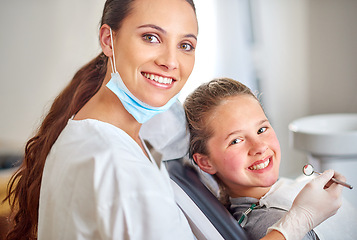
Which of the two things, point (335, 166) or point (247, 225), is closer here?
point (247, 225)

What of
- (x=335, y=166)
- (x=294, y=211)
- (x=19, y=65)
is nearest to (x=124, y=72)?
(x=294, y=211)

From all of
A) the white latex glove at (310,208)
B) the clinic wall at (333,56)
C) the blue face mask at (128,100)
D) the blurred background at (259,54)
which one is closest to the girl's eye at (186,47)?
the blue face mask at (128,100)

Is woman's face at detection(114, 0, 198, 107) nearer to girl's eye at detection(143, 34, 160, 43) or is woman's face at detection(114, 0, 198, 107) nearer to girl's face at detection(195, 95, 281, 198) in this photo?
→ girl's eye at detection(143, 34, 160, 43)

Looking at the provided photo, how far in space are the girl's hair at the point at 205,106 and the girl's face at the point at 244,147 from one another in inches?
0.7

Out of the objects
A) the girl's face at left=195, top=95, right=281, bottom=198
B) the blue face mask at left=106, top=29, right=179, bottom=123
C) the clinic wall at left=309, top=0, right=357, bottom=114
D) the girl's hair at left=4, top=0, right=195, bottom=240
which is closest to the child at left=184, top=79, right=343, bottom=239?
the girl's face at left=195, top=95, right=281, bottom=198

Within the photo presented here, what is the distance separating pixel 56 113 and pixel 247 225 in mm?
570

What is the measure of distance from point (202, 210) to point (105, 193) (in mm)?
327

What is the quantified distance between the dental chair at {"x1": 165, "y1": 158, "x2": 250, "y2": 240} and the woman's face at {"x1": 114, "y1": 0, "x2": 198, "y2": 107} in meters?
0.27

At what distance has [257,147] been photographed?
35.9 inches

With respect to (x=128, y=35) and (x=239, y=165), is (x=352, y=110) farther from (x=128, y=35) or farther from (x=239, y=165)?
(x=128, y=35)

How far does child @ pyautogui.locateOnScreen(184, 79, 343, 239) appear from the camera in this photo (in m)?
0.93

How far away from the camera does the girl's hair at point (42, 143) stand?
3.16 feet

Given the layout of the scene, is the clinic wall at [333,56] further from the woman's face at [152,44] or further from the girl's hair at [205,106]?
the woman's face at [152,44]

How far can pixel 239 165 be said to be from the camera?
939 mm
